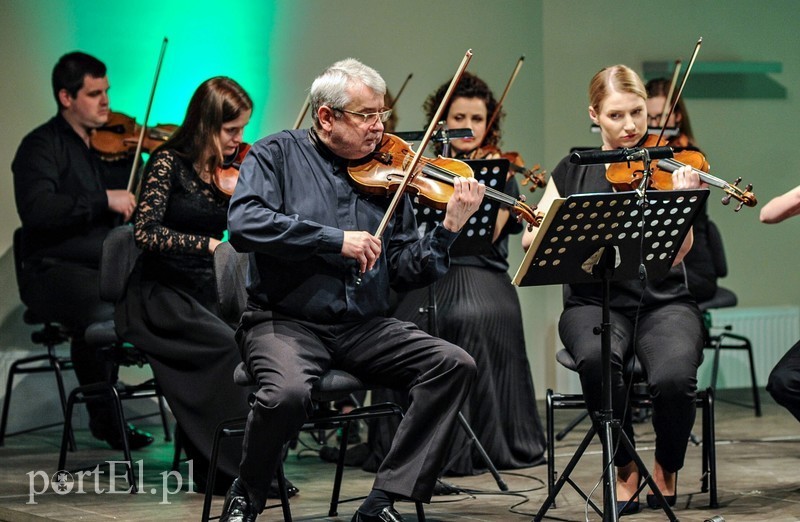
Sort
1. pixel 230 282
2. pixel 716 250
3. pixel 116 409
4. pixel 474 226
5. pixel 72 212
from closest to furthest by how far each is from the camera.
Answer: pixel 230 282
pixel 474 226
pixel 116 409
pixel 72 212
pixel 716 250

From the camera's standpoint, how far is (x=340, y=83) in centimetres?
304

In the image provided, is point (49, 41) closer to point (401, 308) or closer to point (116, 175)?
point (116, 175)

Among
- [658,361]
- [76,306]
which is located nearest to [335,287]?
[658,361]

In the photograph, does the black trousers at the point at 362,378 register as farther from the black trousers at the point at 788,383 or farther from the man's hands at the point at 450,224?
the black trousers at the point at 788,383

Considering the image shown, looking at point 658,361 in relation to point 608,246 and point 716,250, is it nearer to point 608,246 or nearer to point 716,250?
point 608,246

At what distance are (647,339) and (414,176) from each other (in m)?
0.82

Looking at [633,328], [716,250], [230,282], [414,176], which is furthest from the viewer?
[716,250]

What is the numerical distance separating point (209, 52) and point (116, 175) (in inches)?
31.5

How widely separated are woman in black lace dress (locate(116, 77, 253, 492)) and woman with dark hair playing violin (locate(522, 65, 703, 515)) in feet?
3.52

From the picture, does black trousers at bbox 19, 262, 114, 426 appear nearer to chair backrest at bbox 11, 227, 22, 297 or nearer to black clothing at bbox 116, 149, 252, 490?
chair backrest at bbox 11, 227, 22, 297

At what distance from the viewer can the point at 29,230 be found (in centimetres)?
461

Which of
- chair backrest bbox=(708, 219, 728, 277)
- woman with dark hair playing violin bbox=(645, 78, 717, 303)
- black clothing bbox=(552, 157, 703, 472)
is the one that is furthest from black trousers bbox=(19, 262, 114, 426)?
chair backrest bbox=(708, 219, 728, 277)

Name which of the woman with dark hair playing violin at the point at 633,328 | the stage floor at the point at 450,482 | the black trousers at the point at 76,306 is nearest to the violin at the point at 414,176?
the woman with dark hair playing violin at the point at 633,328

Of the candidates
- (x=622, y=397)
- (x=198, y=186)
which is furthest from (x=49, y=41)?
(x=622, y=397)
